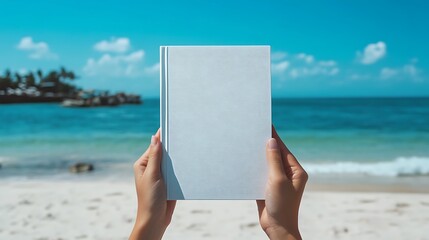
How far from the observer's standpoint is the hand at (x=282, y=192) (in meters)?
1.30

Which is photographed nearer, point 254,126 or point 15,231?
point 254,126

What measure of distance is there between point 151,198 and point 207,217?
2601 millimetres

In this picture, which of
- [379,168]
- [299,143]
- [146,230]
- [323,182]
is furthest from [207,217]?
[299,143]

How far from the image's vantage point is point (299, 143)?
36.7 ft

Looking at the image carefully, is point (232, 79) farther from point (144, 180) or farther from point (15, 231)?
point (15, 231)

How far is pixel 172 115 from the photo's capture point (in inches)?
52.6

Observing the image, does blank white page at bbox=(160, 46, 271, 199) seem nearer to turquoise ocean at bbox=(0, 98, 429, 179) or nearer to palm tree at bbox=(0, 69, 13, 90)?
turquoise ocean at bbox=(0, 98, 429, 179)

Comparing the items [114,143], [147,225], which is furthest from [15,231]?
[114,143]

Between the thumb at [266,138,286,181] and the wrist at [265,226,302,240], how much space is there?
0.17 meters

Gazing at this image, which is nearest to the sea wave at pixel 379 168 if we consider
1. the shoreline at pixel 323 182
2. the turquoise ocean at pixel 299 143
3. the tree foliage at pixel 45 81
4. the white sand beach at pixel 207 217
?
the turquoise ocean at pixel 299 143

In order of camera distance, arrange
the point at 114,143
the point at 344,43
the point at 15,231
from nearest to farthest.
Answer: the point at 15,231 → the point at 114,143 → the point at 344,43

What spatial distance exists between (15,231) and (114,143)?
8.04 m

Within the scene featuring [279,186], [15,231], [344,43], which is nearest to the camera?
[279,186]

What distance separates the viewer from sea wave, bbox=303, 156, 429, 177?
22.5 ft
